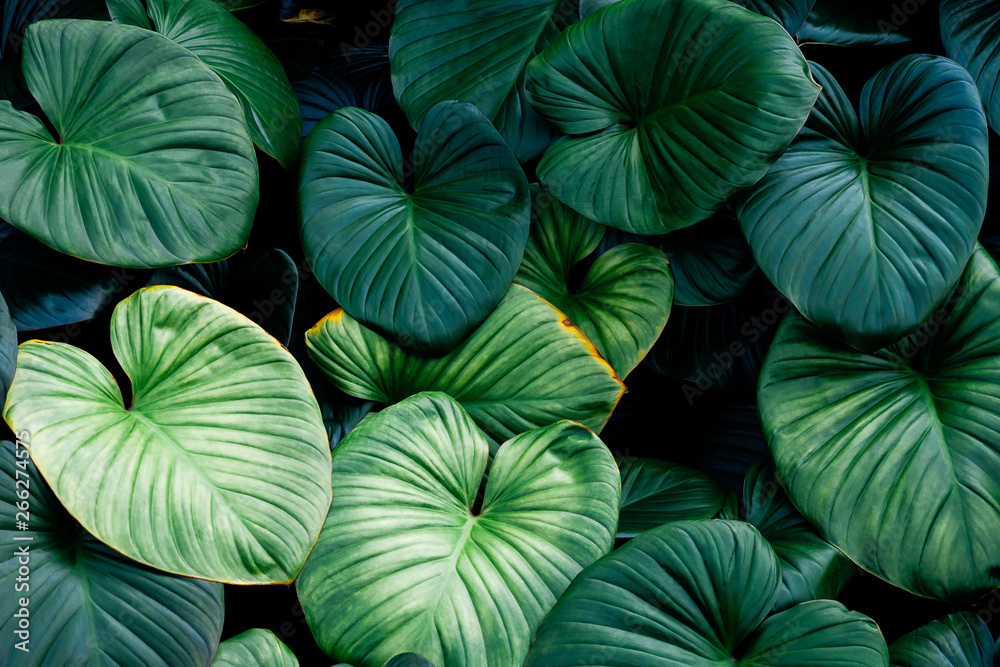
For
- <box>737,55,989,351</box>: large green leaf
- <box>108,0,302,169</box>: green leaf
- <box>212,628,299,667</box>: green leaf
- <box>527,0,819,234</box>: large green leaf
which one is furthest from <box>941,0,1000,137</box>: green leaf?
<box>212,628,299,667</box>: green leaf

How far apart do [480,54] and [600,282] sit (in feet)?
1.42

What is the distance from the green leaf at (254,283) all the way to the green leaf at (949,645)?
0.97 metres

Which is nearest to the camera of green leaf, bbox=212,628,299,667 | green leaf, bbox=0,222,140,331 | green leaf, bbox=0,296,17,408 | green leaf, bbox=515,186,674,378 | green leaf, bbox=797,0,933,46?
green leaf, bbox=0,296,17,408

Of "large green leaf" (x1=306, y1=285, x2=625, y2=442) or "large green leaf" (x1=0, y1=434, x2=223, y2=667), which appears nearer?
"large green leaf" (x1=0, y1=434, x2=223, y2=667)

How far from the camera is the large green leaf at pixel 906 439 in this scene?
0.88 meters

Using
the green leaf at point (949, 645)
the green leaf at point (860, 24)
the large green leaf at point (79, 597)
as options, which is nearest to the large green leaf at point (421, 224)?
the large green leaf at point (79, 597)

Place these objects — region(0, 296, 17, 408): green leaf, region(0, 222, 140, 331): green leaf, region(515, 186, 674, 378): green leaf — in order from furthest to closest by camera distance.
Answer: region(515, 186, 674, 378): green leaf, region(0, 222, 140, 331): green leaf, region(0, 296, 17, 408): green leaf

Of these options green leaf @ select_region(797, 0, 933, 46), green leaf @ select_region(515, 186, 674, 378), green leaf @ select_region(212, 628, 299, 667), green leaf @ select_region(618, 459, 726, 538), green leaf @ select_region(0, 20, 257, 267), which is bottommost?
green leaf @ select_region(212, 628, 299, 667)

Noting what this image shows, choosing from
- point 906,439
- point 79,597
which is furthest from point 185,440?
point 906,439


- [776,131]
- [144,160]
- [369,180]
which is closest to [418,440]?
[369,180]

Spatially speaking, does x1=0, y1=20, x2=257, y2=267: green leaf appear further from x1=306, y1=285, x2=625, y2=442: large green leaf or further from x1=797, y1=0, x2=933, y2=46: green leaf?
x1=797, y1=0, x2=933, y2=46: green leaf

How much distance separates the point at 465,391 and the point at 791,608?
0.52 meters

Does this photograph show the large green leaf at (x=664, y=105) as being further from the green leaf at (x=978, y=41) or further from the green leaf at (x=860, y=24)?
the green leaf at (x=978, y=41)

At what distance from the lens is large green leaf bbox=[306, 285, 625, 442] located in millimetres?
990
